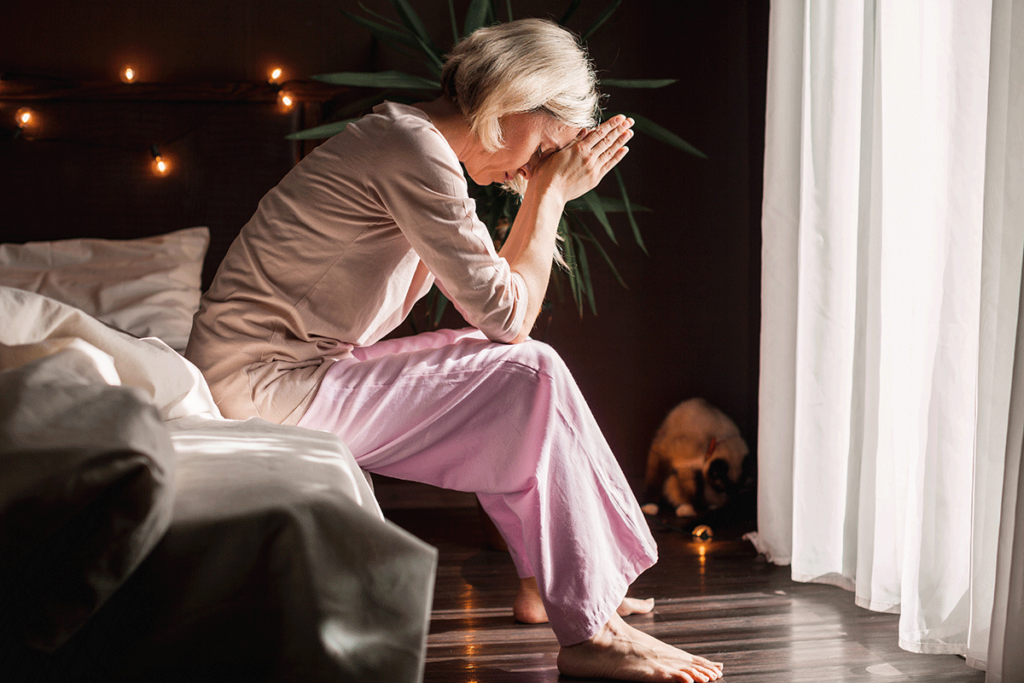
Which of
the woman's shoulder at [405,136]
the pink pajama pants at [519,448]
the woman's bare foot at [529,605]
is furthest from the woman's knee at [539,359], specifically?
the woman's bare foot at [529,605]

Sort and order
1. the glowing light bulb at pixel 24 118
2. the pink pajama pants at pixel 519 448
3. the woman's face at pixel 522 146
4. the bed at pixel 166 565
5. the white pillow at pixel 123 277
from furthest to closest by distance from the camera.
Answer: the glowing light bulb at pixel 24 118 < the white pillow at pixel 123 277 < the woman's face at pixel 522 146 < the pink pajama pants at pixel 519 448 < the bed at pixel 166 565

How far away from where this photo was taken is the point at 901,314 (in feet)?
5.61

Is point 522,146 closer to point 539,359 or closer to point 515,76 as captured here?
point 515,76

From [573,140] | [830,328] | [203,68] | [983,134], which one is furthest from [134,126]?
[983,134]

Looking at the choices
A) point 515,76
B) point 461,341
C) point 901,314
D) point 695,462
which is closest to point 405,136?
point 515,76

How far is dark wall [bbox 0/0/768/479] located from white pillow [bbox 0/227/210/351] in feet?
0.63

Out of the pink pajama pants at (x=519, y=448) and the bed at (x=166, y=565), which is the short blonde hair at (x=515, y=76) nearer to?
the pink pajama pants at (x=519, y=448)

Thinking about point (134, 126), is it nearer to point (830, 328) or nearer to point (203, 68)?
point (203, 68)

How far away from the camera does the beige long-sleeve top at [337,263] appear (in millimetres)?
1395

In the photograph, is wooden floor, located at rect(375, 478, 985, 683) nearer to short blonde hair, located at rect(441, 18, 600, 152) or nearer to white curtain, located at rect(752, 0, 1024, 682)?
white curtain, located at rect(752, 0, 1024, 682)

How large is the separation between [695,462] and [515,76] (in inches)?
57.9

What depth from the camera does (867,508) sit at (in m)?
1.79

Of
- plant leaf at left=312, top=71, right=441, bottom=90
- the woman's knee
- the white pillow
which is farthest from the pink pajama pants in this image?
plant leaf at left=312, top=71, right=441, bottom=90

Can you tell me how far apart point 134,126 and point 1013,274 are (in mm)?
2331
